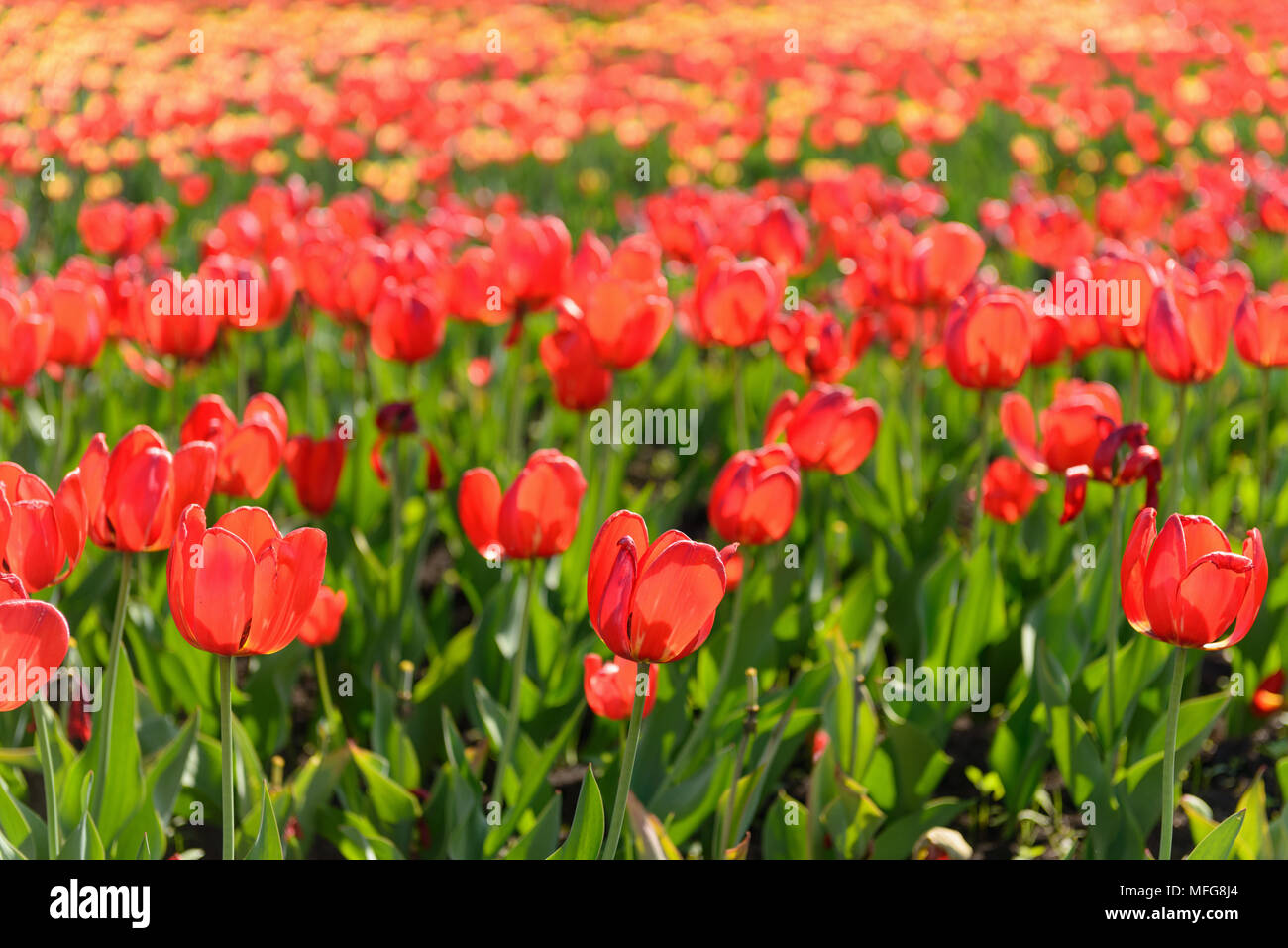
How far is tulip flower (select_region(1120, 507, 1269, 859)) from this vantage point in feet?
5.41

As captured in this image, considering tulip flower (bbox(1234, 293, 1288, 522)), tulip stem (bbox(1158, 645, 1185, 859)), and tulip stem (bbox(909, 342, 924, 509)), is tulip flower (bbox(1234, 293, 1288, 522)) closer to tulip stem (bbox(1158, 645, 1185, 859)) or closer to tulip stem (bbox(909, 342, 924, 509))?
tulip stem (bbox(909, 342, 924, 509))

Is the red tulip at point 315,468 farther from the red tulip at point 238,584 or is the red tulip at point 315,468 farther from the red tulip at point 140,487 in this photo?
the red tulip at point 238,584

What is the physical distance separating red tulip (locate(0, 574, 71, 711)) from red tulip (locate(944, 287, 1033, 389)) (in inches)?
73.1

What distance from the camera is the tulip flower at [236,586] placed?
158cm

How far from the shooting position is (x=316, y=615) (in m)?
2.57

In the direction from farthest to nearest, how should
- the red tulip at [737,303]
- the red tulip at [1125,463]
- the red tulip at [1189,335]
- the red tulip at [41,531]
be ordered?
the red tulip at [737,303] → the red tulip at [1189,335] → the red tulip at [1125,463] → the red tulip at [41,531]

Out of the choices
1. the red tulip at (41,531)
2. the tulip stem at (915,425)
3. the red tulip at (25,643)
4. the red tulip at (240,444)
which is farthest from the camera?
the tulip stem at (915,425)

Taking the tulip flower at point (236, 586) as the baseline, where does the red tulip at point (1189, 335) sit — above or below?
above

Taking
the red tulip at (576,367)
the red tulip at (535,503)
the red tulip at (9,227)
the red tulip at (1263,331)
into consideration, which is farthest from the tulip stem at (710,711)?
the red tulip at (9,227)

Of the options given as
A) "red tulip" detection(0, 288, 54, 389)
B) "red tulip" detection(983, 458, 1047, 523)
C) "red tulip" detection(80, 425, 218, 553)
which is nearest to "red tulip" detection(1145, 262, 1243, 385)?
"red tulip" detection(983, 458, 1047, 523)

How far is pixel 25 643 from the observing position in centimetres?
151

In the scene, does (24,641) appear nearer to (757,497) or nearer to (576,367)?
(757,497)

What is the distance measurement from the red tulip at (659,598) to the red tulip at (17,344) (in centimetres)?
171
